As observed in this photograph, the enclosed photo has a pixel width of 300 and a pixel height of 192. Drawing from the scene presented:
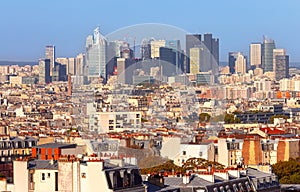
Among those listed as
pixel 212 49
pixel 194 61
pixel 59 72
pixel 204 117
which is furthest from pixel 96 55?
pixel 59 72

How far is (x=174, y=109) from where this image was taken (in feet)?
207

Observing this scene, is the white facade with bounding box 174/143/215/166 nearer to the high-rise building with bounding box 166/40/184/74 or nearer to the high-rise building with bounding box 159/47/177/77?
the high-rise building with bounding box 166/40/184/74

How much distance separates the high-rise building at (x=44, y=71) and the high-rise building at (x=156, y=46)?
126218mm

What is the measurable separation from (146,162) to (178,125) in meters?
14.6

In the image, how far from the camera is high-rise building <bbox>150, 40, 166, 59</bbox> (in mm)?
52622

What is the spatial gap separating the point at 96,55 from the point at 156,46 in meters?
27.5

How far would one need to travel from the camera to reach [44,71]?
188125 mm

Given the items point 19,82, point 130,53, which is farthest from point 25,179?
point 19,82

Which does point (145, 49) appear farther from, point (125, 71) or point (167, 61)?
point (125, 71)

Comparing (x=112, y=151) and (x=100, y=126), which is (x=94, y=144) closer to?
(x=112, y=151)

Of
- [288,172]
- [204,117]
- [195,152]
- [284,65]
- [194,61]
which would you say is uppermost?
[284,65]

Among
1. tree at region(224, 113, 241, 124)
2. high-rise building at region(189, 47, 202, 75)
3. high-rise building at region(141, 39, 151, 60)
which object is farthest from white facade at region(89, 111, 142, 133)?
high-rise building at region(189, 47, 202, 75)

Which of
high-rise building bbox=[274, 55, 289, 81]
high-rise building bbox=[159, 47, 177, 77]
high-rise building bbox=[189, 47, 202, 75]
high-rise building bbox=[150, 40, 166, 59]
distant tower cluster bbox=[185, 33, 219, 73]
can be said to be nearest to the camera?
high-rise building bbox=[150, 40, 166, 59]

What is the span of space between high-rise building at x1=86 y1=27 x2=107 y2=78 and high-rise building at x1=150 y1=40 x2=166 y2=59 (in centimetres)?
995
